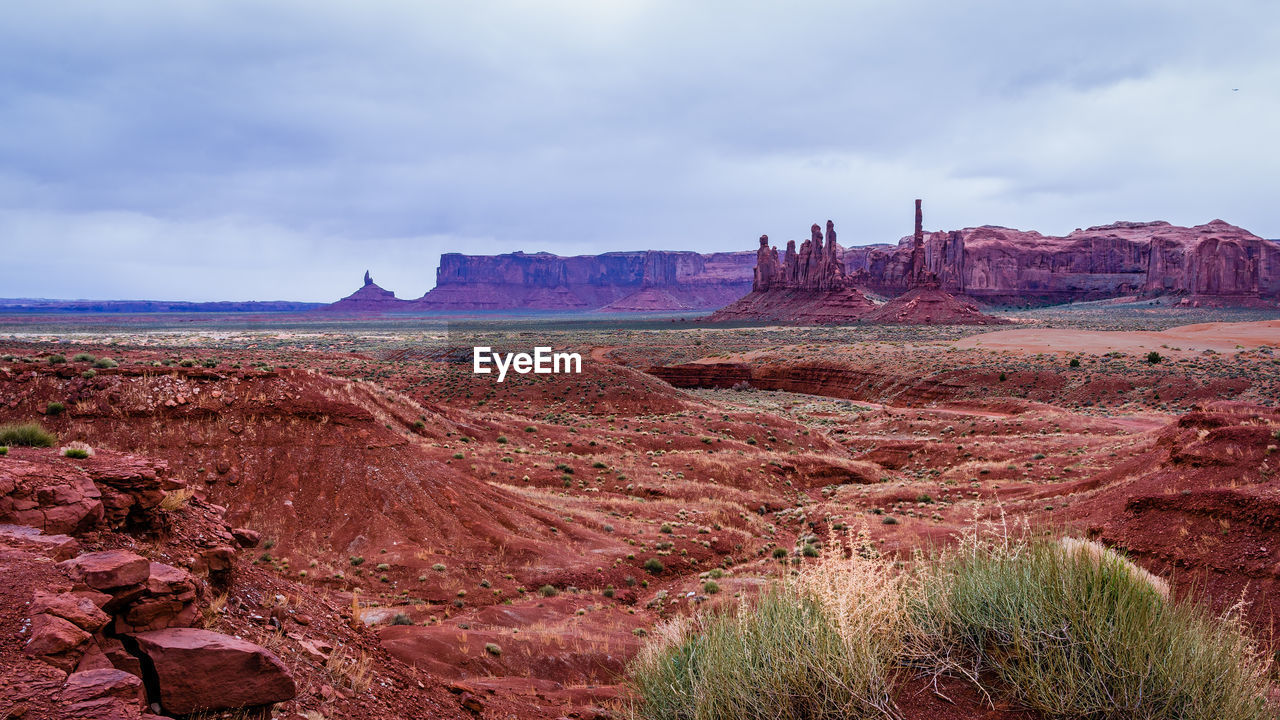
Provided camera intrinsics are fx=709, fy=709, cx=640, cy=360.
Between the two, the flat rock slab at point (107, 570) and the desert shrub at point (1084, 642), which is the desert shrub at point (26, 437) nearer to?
the flat rock slab at point (107, 570)

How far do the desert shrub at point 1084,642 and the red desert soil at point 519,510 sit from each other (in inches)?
15.6

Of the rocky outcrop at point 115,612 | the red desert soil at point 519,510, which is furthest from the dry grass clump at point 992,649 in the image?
the rocky outcrop at point 115,612

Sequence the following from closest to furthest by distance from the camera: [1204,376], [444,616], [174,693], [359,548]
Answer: [174,693], [444,616], [359,548], [1204,376]

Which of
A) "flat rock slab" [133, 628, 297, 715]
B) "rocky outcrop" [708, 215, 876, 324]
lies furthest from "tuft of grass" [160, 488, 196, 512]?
"rocky outcrop" [708, 215, 876, 324]

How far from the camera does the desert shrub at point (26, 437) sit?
9.84 m

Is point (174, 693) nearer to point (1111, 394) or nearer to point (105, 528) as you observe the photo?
point (105, 528)

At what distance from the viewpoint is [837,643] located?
5.29m

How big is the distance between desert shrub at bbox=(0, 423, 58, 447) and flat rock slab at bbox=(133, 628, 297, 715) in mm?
6910

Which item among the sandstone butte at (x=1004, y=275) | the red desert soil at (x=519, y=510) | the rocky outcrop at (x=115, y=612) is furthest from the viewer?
the sandstone butte at (x=1004, y=275)

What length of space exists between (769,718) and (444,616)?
838 cm

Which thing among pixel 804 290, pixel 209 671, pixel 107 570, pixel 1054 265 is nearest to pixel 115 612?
pixel 107 570

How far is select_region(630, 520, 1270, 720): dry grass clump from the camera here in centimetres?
475

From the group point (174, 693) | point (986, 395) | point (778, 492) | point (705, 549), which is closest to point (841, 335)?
point (986, 395)

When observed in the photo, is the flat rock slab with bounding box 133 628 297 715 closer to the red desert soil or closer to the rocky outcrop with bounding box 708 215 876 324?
the red desert soil
